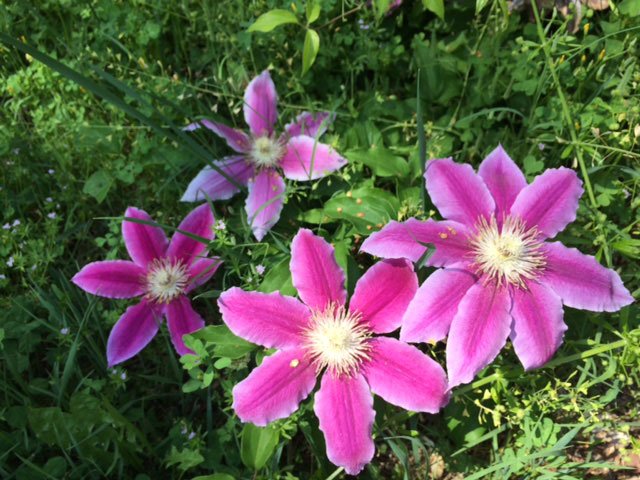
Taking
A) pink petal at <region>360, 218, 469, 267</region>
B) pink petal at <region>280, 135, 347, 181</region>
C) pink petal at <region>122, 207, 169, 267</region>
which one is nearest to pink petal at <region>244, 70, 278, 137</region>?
pink petal at <region>280, 135, 347, 181</region>

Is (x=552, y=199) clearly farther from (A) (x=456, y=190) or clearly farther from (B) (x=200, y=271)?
(B) (x=200, y=271)

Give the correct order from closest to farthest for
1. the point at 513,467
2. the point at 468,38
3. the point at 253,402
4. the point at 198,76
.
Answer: the point at 253,402 → the point at 513,467 → the point at 468,38 → the point at 198,76

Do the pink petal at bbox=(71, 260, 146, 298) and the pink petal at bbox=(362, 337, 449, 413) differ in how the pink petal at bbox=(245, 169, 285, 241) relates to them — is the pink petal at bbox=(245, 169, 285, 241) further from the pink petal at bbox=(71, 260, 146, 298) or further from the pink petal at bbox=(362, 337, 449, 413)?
the pink petal at bbox=(362, 337, 449, 413)

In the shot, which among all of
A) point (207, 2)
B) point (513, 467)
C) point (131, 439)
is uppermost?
point (207, 2)

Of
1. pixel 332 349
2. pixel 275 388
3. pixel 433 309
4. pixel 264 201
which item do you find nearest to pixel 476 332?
A: pixel 433 309

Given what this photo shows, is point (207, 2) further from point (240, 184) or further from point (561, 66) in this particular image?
point (561, 66)

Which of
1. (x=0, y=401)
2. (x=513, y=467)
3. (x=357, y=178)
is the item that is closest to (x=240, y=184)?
(x=357, y=178)

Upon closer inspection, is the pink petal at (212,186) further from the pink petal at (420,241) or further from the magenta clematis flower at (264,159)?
the pink petal at (420,241)
